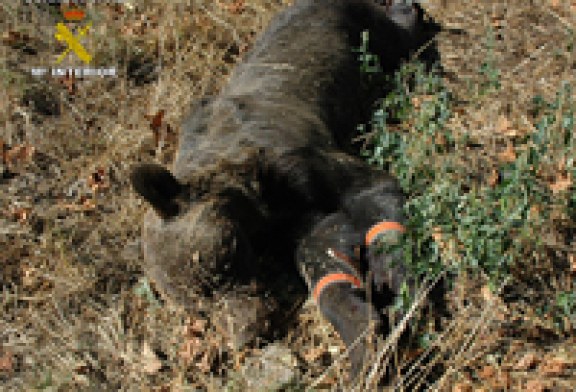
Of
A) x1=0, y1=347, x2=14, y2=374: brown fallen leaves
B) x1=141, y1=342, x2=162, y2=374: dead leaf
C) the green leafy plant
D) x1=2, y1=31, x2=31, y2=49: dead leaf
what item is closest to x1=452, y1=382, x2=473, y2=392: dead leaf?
the green leafy plant

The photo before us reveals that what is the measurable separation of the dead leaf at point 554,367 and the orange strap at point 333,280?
0.99 meters

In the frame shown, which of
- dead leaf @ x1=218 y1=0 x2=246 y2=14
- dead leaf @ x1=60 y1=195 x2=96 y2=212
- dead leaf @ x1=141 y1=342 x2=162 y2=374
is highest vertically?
dead leaf @ x1=218 y1=0 x2=246 y2=14

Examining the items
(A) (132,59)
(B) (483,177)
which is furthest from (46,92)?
(B) (483,177)

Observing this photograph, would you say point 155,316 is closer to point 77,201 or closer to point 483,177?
point 77,201

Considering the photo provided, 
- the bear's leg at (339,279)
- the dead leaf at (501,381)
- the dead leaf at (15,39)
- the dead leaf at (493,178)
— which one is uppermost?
the dead leaf at (15,39)

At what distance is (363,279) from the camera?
3656mm

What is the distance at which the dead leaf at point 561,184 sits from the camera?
11.7ft

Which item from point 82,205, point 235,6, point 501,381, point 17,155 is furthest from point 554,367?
point 235,6

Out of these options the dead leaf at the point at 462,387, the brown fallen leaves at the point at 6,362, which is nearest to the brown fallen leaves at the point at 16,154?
the brown fallen leaves at the point at 6,362

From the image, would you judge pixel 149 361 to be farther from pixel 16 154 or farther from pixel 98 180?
pixel 16 154

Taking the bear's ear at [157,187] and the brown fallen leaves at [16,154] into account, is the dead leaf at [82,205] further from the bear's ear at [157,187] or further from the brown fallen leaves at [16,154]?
the bear's ear at [157,187]

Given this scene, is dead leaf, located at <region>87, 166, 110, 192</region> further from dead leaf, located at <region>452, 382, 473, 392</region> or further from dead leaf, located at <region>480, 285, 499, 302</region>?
dead leaf, located at <region>452, 382, 473, 392</region>

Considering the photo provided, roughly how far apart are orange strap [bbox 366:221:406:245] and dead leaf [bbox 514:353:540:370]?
929 millimetres

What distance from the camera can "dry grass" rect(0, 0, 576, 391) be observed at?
3.25m
